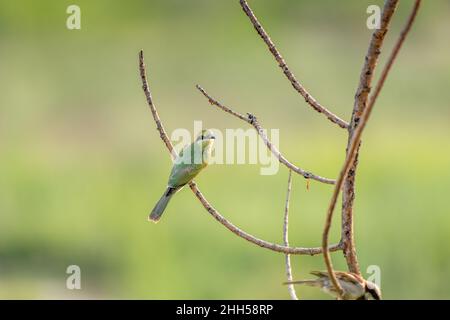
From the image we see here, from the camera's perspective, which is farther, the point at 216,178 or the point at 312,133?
the point at 312,133

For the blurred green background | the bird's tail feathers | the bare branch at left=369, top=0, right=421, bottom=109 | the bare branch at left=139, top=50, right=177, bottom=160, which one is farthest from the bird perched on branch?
the blurred green background

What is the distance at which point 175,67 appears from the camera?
8461 millimetres

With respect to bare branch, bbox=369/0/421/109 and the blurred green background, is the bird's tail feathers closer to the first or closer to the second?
bare branch, bbox=369/0/421/109

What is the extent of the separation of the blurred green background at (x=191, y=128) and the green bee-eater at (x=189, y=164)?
108 inches

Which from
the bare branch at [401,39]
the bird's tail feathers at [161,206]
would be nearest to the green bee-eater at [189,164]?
the bird's tail feathers at [161,206]

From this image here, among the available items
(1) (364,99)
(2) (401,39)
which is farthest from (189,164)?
(2) (401,39)

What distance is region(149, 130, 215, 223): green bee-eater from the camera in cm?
242

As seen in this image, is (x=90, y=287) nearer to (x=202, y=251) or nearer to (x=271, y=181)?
(x=202, y=251)

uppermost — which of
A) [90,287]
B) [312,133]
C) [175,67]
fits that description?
[175,67]

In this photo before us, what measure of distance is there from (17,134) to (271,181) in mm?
2290

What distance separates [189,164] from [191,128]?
4.57 metres

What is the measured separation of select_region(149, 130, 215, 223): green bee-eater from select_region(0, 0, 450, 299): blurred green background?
2.75m

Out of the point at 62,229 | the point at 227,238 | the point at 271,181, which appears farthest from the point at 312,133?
the point at 62,229
